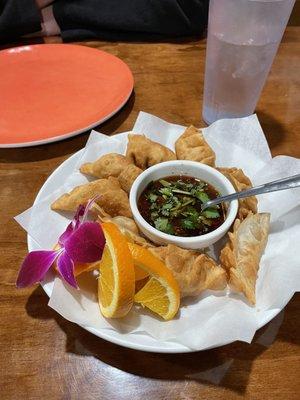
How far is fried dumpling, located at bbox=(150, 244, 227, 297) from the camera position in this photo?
1.06 metres

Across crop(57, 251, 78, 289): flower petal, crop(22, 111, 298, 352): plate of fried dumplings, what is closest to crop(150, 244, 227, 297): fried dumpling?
crop(22, 111, 298, 352): plate of fried dumplings

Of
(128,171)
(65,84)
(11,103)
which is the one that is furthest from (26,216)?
(65,84)

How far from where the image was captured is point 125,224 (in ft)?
4.13

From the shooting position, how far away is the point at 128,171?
1.42m

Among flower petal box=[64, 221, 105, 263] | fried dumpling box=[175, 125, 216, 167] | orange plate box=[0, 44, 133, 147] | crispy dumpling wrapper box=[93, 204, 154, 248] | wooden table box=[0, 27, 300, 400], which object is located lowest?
wooden table box=[0, 27, 300, 400]

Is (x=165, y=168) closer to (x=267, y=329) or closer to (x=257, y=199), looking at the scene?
(x=257, y=199)

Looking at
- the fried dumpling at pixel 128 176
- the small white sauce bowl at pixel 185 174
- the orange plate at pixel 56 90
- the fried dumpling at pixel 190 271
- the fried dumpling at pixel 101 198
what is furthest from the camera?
the orange plate at pixel 56 90

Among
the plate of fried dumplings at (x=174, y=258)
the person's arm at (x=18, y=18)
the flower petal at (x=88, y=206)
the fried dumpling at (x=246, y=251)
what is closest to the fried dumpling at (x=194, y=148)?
the plate of fried dumplings at (x=174, y=258)

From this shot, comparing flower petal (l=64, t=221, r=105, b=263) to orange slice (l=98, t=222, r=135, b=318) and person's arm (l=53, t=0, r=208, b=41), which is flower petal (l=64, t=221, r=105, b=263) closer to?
orange slice (l=98, t=222, r=135, b=318)

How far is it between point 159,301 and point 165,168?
1.78 ft

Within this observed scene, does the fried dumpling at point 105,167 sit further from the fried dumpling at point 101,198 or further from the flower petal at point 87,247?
the flower petal at point 87,247

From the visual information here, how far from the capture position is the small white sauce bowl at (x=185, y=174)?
3.82ft

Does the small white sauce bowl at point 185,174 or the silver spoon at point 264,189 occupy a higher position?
the silver spoon at point 264,189

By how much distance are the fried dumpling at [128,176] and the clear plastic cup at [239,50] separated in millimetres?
650
